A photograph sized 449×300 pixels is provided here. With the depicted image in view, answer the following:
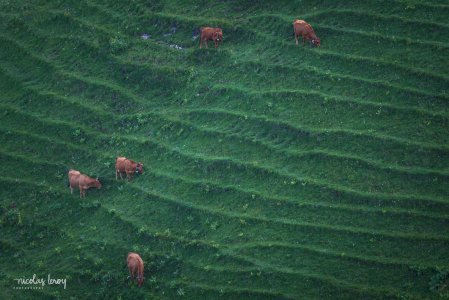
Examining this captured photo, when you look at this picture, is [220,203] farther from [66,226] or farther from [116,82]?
[116,82]

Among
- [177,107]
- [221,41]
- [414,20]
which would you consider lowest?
[177,107]

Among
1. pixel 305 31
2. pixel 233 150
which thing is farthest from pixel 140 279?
pixel 305 31

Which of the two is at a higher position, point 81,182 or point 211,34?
point 211,34

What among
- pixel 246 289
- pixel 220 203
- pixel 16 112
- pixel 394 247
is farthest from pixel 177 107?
pixel 394 247

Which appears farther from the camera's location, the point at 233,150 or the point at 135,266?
the point at 233,150

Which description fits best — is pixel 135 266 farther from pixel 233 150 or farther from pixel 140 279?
pixel 233 150

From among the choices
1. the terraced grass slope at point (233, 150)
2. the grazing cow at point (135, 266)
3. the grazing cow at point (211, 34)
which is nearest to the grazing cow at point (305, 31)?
the terraced grass slope at point (233, 150)
